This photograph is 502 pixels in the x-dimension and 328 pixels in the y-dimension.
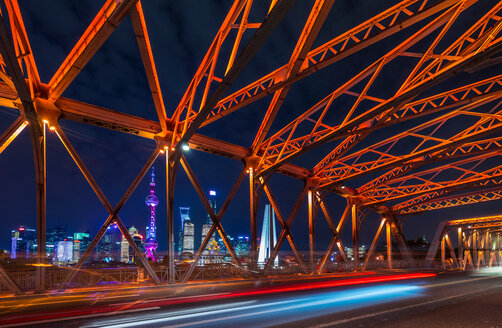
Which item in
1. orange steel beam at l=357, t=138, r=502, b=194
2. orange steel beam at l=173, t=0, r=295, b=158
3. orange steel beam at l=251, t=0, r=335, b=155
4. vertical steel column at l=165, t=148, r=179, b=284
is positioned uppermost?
orange steel beam at l=251, t=0, r=335, b=155

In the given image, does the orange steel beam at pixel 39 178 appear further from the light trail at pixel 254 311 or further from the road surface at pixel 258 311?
the light trail at pixel 254 311

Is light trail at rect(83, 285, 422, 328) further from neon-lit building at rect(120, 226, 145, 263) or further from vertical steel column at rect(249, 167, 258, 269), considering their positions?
vertical steel column at rect(249, 167, 258, 269)

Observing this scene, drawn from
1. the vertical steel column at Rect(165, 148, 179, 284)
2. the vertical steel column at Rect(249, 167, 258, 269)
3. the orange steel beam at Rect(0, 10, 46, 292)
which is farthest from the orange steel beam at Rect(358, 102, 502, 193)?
the orange steel beam at Rect(0, 10, 46, 292)

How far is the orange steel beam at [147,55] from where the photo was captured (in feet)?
29.3

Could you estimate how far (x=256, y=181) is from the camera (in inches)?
787

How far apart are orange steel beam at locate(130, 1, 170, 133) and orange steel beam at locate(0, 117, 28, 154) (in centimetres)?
514

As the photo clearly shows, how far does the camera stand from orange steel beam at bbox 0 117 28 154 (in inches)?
442

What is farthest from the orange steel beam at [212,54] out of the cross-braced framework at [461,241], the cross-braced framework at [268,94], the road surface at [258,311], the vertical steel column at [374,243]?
the cross-braced framework at [461,241]

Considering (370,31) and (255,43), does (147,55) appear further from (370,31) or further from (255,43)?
(370,31)

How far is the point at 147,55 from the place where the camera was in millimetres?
10602

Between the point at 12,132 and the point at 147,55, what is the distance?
622 cm

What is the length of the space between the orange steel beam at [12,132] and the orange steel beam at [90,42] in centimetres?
143

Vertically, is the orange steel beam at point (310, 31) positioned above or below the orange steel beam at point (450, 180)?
above

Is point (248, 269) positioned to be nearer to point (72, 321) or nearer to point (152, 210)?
point (72, 321)
